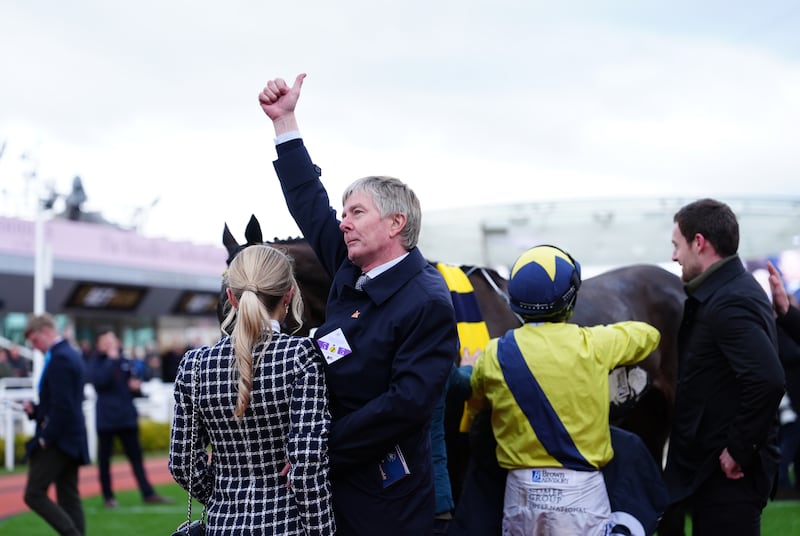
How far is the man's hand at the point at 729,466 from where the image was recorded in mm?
2701

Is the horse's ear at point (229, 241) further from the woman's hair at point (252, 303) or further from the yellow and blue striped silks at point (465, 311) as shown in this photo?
the woman's hair at point (252, 303)

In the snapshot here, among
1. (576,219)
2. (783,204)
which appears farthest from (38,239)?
(783,204)

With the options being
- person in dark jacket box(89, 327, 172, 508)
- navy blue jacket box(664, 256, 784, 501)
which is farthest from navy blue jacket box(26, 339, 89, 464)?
navy blue jacket box(664, 256, 784, 501)

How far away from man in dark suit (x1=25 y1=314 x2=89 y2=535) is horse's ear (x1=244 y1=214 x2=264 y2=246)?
295cm

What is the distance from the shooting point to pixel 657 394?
4.93 meters

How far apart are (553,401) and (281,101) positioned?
128 cm

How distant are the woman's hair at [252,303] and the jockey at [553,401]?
72cm

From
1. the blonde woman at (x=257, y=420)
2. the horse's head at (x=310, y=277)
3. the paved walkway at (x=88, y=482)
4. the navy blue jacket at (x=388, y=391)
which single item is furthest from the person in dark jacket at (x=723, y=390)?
the paved walkway at (x=88, y=482)

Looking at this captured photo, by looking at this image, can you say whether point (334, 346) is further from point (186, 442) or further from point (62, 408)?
point (62, 408)

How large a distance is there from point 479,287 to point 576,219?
7.89 m

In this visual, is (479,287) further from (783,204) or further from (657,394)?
(783,204)

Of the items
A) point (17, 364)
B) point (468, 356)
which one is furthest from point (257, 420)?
point (17, 364)

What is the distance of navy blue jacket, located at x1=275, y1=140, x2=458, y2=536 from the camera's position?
2.13 m

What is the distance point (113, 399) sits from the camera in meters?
8.61
